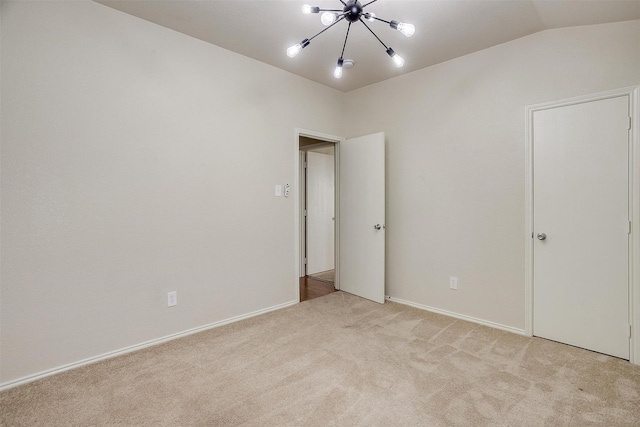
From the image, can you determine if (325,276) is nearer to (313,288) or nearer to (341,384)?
(313,288)

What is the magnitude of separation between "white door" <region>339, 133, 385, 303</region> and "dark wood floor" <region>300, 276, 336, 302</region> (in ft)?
0.88

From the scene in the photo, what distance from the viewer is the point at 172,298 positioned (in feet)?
8.94

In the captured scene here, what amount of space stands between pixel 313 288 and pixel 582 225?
302 centimetres

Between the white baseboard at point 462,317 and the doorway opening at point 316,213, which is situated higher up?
the doorway opening at point 316,213

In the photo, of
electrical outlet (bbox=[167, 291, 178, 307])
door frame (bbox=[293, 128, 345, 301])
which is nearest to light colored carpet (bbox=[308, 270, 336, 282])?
door frame (bbox=[293, 128, 345, 301])

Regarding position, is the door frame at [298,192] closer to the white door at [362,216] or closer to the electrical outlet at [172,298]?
the white door at [362,216]

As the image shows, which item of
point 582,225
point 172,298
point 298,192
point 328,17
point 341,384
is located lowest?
point 341,384

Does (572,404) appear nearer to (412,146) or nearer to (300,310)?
(300,310)

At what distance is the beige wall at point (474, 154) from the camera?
254 cm

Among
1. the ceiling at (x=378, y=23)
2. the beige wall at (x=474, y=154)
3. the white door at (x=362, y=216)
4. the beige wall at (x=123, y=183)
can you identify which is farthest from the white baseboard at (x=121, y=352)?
the ceiling at (x=378, y=23)

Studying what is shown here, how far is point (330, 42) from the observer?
9.35 ft

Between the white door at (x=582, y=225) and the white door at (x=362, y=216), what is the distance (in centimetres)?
150

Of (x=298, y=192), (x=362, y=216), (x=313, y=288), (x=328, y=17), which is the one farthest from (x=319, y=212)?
(x=328, y=17)

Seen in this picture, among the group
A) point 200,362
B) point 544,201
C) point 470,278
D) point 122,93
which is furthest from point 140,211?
point 544,201
